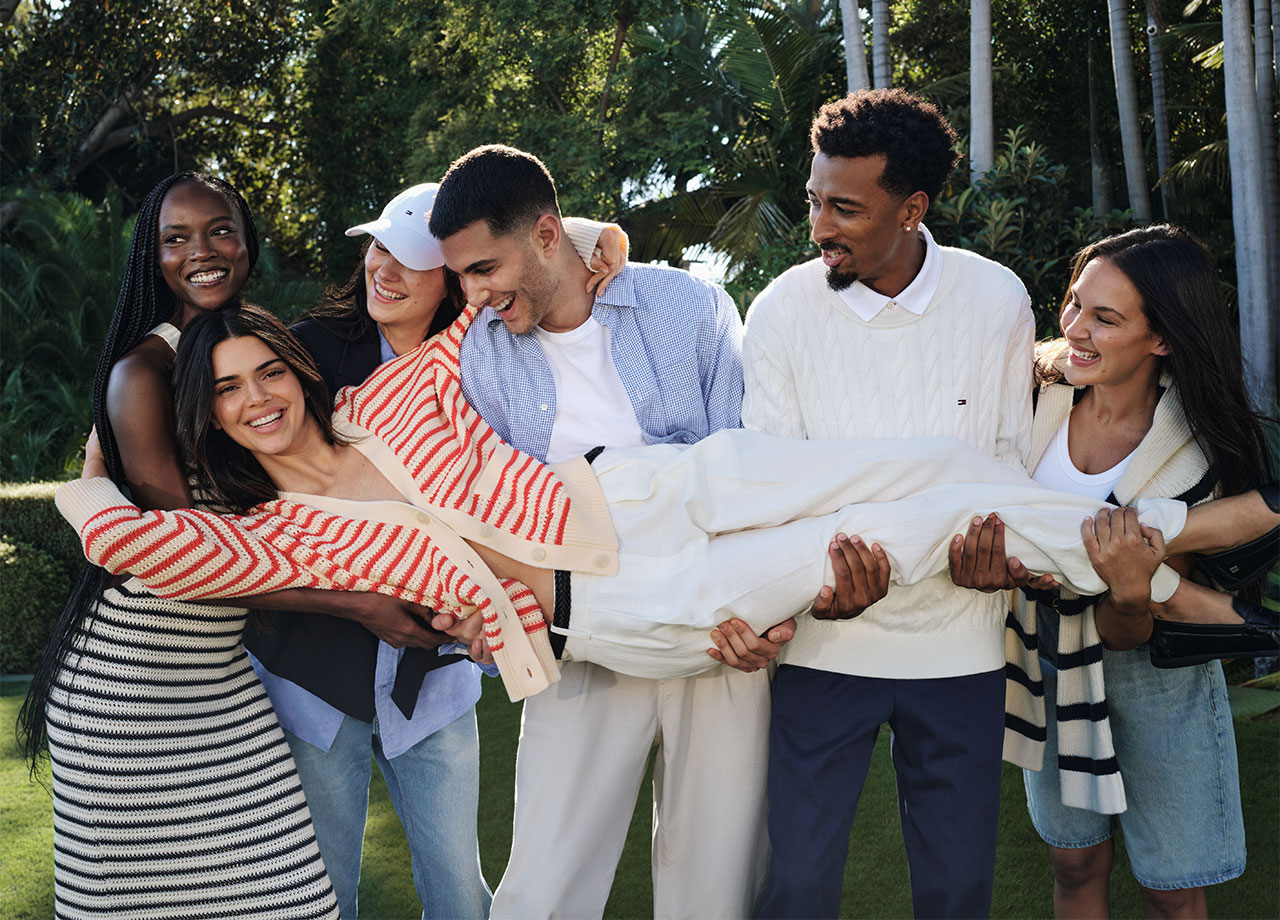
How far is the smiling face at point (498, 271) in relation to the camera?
2.94m

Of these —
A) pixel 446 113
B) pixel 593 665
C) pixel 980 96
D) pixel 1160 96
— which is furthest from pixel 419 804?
pixel 446 113

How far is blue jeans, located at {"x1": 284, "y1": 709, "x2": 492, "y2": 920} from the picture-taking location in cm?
299

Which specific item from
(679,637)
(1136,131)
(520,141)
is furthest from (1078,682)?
(520,141)

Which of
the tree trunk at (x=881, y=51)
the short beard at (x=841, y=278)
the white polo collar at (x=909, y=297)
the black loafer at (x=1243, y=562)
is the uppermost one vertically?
the tree trunk at (x=881, y=51)

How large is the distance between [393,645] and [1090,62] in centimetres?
1310

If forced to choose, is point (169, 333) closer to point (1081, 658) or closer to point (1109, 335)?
point (1109, 335)

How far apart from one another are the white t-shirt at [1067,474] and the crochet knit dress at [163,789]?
1987 mm

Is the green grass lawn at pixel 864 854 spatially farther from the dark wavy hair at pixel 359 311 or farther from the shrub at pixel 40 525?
the shrub at pixel 40 525

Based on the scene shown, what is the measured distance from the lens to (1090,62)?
13406 mm

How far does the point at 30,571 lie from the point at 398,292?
5.78m

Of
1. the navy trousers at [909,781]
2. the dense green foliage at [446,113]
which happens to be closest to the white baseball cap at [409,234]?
the navy trousers at [909,781]

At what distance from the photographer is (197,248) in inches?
118

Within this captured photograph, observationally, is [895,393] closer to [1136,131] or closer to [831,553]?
[831,553]

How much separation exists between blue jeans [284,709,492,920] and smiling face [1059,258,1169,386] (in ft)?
6.10
